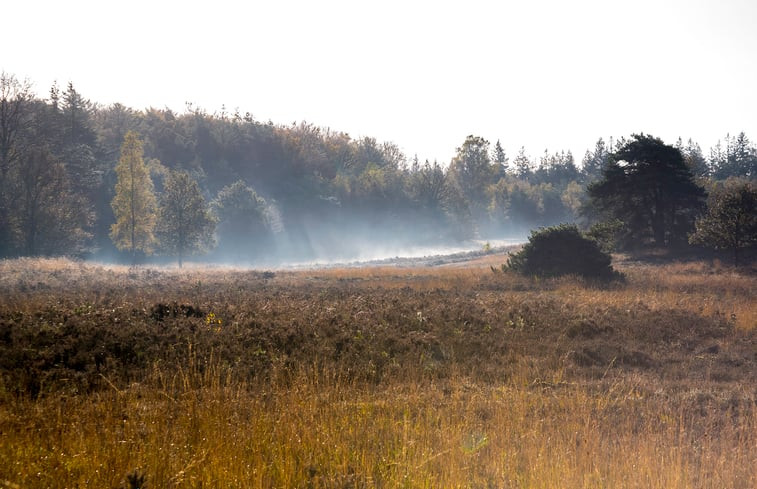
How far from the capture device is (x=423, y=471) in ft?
18.0

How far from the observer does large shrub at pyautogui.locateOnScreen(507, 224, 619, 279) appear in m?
27.6

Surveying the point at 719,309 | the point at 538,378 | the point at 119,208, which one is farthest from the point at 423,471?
the point at 119,208

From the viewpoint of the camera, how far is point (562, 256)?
94.0 feet

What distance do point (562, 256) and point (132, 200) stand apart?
3929 centimetres

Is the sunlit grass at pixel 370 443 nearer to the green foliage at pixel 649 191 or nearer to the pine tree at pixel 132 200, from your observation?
the green foliage at pixel 649 191

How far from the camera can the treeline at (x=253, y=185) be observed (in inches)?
1909

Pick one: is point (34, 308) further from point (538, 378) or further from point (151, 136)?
point (151, 136)

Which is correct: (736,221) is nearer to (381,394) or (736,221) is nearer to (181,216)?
(381,394)

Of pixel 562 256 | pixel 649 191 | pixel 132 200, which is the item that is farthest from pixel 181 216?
pixel 649 191

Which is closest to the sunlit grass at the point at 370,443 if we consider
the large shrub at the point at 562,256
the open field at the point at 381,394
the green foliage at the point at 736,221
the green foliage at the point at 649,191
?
the open field at the point at 381,394

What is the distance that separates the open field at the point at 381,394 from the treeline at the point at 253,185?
3392cm

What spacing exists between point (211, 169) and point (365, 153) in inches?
1658

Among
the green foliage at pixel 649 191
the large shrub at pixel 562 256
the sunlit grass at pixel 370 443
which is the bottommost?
the sunlit grass at pixel 370 443

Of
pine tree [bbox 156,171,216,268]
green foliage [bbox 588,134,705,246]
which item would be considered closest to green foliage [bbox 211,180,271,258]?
pine tree [bbox 156,171,216,268]
